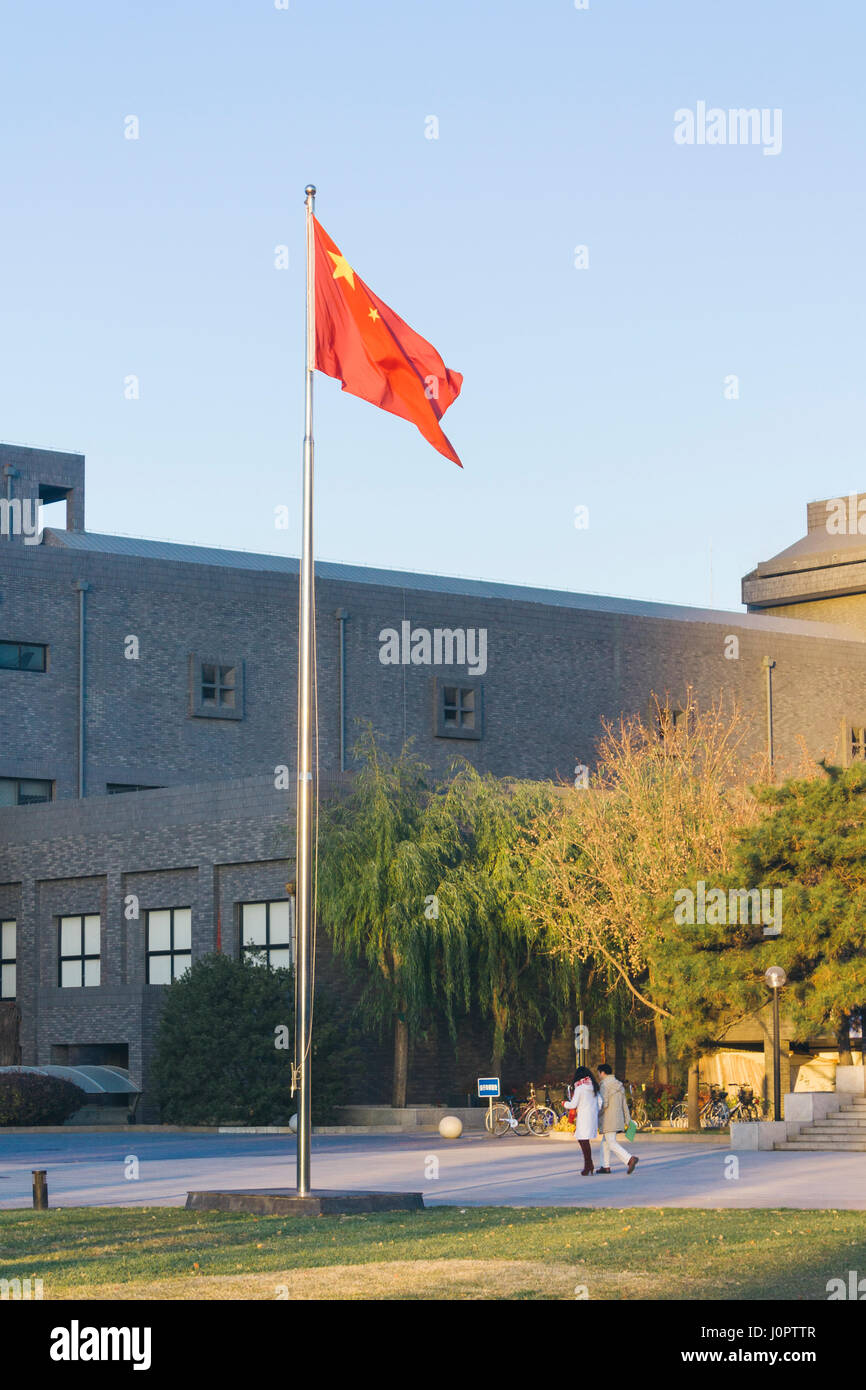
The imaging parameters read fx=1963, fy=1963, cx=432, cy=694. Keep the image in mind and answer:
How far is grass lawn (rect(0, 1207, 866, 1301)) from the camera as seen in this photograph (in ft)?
46.2

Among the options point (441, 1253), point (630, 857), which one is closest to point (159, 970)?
point (630, 857)

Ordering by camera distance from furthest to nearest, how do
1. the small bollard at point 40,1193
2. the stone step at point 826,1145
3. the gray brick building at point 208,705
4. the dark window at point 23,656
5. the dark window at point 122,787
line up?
the dark window at point 122,787 < the dark window at point 23,656 < the gray brick building at point 208,705 < the stone step at point 826,1145 < the small bollard at point 40,1193

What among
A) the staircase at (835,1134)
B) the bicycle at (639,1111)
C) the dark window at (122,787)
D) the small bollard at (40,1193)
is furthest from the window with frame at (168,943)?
the small bollard at (40,1193)

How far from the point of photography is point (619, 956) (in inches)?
1688

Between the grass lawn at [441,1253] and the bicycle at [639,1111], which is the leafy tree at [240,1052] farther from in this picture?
the grass lawn at [441,1253]

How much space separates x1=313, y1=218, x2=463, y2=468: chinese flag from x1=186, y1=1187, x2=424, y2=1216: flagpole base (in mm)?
8144

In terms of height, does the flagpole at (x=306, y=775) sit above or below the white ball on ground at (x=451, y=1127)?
above

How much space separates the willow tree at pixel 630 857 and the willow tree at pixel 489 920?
641mm

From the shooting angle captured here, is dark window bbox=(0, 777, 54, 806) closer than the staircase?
No

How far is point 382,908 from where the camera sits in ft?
141

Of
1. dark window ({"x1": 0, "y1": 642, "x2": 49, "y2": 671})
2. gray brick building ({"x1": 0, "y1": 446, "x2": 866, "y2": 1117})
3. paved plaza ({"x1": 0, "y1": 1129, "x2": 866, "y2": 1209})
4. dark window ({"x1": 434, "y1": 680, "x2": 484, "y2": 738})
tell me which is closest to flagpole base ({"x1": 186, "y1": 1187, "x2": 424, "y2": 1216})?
paved plaza ({"x1": 0, "y1": 1129, "x2": 866, "y2": 1209})

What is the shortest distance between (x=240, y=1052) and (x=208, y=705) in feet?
58.3

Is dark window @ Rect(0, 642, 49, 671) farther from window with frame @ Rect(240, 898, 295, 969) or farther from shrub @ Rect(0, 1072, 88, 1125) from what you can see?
shrub @ Rect(0, 1072, 88, 1125)

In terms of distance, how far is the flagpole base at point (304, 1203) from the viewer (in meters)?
20.1
